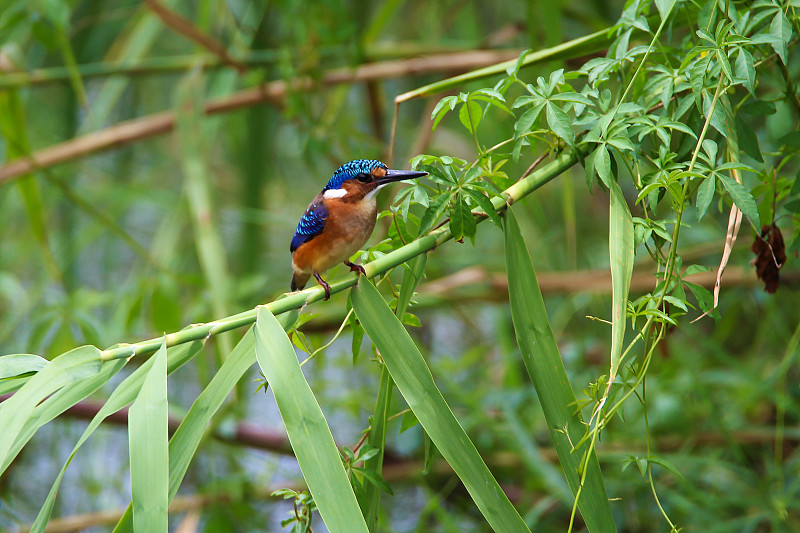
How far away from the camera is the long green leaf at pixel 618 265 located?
2.13ft

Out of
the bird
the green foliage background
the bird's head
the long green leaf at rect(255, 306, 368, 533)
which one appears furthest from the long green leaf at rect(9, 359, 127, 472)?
the bird's head

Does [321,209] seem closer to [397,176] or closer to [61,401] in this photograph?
[397,176]

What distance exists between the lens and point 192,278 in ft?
6.15

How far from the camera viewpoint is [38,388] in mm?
630

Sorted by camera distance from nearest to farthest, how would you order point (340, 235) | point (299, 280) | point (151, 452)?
point (151, 452) < point (340, 235) < point (299, 280)

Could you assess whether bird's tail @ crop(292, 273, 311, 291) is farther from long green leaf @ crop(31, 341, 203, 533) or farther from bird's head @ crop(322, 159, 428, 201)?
long green leaf @ crop(31, 341, 203, 533)

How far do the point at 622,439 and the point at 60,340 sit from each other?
4.75 ft

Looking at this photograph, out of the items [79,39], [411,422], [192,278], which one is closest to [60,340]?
[192,278]

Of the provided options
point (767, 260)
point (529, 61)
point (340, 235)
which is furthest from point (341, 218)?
point (767, 260)

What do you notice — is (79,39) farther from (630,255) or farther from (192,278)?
(630,255)

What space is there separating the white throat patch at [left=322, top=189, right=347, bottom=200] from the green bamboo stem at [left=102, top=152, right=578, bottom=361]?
326mm

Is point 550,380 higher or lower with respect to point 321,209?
lower

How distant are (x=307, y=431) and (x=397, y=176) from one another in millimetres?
461

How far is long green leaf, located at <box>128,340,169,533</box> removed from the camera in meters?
0.60
